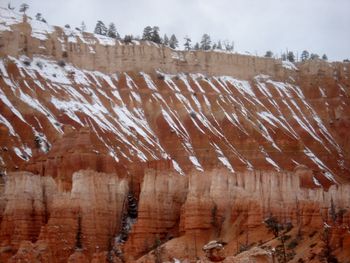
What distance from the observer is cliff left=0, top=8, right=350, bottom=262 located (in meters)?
75.8

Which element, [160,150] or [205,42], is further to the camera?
[205,42]

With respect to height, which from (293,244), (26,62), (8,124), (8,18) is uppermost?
(8,18)

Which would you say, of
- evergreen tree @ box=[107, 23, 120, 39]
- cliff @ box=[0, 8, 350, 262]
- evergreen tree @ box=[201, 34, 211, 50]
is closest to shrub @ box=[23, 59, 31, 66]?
cliff @ box=[0, 8, 350, 262]

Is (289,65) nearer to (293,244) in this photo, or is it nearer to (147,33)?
(147,33)

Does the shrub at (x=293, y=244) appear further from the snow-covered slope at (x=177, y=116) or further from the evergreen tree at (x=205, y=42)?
the evergreen tree at (x=205, y=42)

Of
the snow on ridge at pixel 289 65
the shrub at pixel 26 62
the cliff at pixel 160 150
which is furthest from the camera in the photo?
the snow on ridge at pixel 289 65

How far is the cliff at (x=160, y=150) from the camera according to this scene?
75750mm

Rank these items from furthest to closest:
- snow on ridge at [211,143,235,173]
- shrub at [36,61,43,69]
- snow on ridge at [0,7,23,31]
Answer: snow on ridge at [0,7,23,31]
shrub at [36,61,43,69]
snow on ridge at [211,143,235,173]

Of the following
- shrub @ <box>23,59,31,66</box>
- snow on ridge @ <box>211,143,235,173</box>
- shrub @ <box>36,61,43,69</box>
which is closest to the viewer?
snow on ridge @ <box>211,143,235,173</box>

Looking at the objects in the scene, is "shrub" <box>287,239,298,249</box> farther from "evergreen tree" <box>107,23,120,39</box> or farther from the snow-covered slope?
"evergreen tree" <box>107,23,120,39</box>

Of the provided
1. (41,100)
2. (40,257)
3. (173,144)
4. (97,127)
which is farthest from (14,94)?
(40,257)

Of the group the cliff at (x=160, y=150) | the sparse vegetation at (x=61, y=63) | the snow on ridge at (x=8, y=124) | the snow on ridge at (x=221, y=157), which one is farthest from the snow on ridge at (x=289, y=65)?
the snow on ridge at (x=8, y=124)

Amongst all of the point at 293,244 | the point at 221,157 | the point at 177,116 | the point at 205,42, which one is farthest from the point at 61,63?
the point at 293,244

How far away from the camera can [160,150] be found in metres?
111
